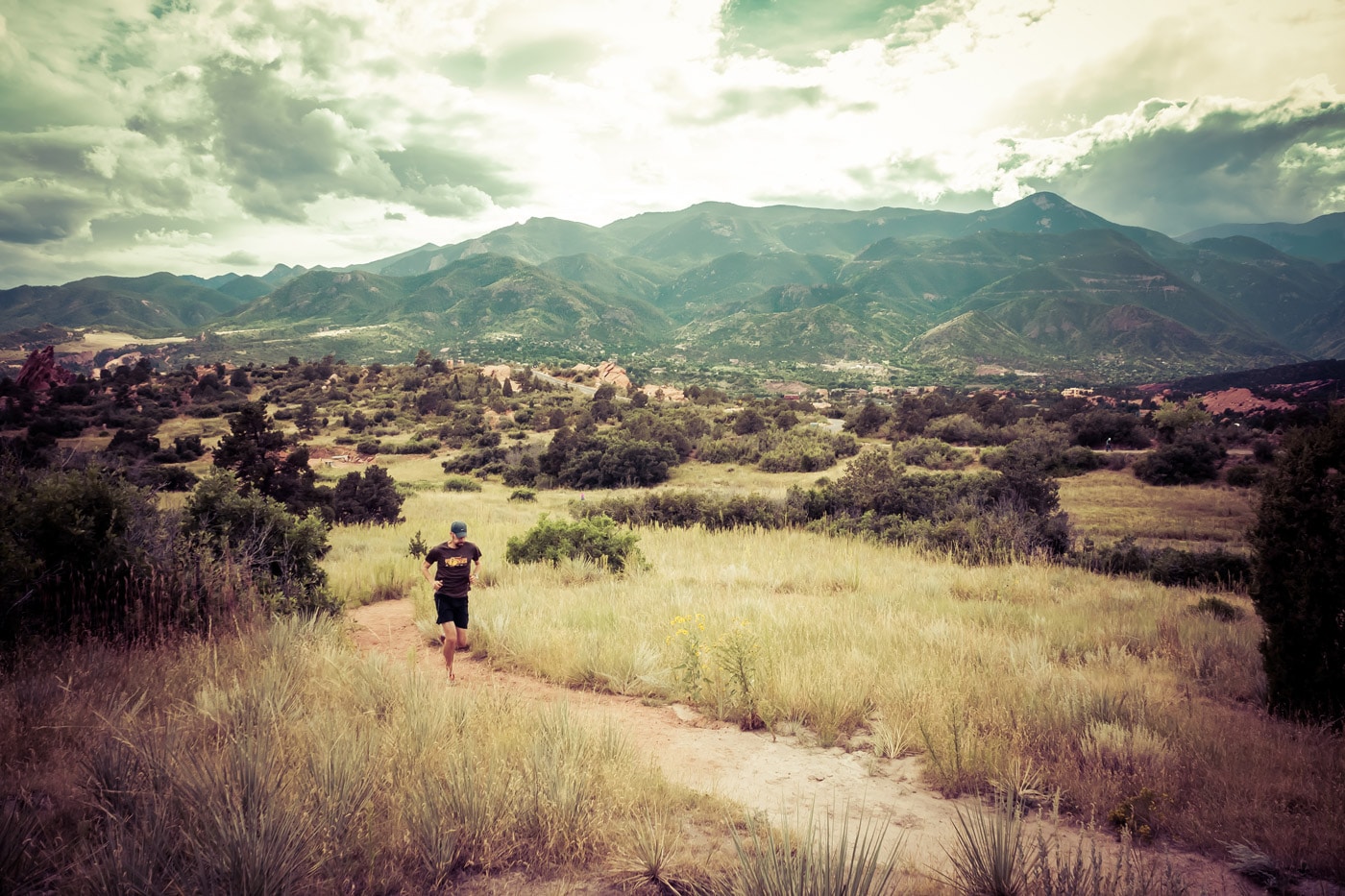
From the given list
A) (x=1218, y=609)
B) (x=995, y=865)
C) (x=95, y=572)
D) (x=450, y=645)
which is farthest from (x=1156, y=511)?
(x=95, y=572)

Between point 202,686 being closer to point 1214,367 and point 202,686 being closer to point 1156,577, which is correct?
point 1156,577

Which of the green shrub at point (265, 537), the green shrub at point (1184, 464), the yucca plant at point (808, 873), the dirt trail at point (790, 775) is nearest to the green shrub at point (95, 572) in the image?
the green shrub at point (265, 537)

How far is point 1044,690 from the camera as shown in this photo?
544 cm

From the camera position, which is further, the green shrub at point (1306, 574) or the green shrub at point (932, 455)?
the green shrub at point (932, 455)

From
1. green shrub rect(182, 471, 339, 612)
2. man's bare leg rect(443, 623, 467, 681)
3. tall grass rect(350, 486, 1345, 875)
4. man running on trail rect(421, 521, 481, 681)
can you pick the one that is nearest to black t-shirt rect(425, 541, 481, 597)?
man running on trail rect(421, 521, 481, 681)

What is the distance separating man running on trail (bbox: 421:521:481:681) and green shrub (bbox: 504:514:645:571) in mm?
3777

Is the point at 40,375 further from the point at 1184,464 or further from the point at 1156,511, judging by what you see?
the point at 1184,464

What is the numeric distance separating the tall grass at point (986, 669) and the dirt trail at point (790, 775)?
8.5 inches

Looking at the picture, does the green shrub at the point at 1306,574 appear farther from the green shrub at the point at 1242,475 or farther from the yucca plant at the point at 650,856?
the green shrub at the point at 1242,475

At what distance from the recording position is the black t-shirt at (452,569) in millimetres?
7145

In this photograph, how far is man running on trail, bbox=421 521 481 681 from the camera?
7.06 m

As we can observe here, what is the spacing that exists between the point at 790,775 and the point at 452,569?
467 centimetres

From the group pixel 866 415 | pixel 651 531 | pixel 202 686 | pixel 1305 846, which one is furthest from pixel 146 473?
pixel 866 415

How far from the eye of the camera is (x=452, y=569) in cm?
722
